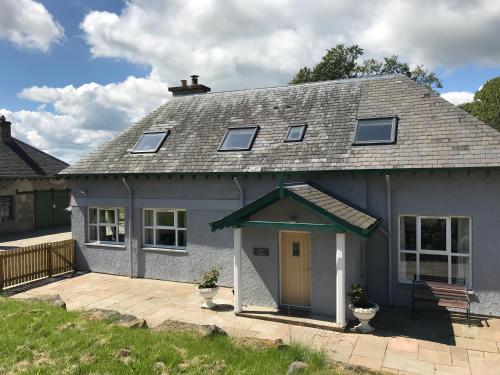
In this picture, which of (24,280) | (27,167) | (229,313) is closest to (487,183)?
(229,313)

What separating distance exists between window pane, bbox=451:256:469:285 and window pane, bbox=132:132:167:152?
11.0 meters

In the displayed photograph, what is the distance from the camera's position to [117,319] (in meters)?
9.20

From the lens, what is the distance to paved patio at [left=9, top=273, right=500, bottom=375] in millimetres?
8211

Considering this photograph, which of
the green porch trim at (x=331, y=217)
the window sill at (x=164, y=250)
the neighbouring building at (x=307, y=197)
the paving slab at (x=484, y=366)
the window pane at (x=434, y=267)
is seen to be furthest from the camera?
the window sill at (x=164, y=250)

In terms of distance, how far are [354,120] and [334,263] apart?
5.40m

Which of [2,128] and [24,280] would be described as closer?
[24,280]

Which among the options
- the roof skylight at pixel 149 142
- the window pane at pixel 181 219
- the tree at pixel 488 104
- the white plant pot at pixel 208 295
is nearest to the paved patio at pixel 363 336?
the white plant pot at pixel 208 295

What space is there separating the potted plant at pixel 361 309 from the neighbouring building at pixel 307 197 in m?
0.36

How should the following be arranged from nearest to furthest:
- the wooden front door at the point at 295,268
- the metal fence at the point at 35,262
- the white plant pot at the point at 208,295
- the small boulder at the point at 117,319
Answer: the small boulder at the point at 117,319 < the wooden front door at the point at 295,268 < the white plant pot at the point at 208,295 < the metal fence at the point at 35,262

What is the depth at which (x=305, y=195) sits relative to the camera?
1052 cm

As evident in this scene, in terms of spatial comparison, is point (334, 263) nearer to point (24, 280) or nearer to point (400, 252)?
point (400, 252)

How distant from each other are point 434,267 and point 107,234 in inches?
474

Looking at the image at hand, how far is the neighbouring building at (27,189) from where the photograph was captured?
26.3 meters

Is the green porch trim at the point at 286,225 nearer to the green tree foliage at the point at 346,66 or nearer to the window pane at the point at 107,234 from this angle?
the window pane at the point at 107,234
